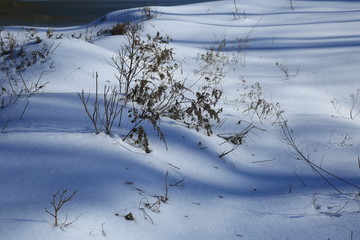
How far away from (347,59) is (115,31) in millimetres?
4033

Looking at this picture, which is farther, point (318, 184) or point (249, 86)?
point (249, 86)

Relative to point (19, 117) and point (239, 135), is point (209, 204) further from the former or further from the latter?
point (19, 117)

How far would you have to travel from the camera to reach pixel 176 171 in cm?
259

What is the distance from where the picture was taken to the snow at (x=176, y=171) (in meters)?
1.93

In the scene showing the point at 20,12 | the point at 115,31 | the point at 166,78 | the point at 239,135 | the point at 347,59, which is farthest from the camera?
the point at 20,12

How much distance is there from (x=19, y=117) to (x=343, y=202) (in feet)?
7.53

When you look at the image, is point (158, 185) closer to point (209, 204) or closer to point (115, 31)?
point (209, 204)

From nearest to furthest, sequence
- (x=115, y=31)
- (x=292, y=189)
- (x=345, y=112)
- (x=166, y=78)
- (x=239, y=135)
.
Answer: (x=292, y=189) → (x=239, y=135) → (x=345, y=112) → (x=166, y=78) → (x=115, y=31)

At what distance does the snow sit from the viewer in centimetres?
193

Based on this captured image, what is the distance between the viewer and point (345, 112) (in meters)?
4.45

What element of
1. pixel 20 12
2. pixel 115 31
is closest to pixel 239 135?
pixel 115 31

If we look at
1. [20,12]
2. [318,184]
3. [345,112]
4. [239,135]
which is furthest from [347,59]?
[20,12]

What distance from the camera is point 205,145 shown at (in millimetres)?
3066

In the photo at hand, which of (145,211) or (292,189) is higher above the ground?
(145,211)
